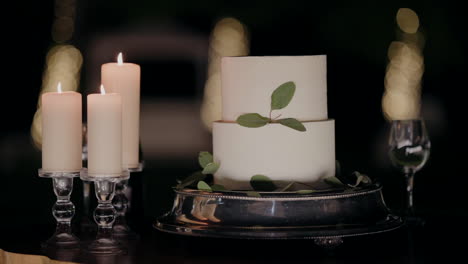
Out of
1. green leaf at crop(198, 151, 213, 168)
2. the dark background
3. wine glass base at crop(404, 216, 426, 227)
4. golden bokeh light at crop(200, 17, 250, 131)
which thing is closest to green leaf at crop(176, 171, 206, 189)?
green leaf at crop(198, 151, 213, 168)

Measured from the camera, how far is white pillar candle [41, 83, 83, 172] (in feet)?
4.79

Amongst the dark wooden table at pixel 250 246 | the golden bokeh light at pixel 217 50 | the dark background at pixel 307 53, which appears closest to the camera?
the dark wooden table at pixel 250 246

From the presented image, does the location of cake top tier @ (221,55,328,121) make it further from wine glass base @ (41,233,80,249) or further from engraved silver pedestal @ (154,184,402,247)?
wine glass base @ (41,233,80,249)

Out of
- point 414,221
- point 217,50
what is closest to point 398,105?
point 217,50

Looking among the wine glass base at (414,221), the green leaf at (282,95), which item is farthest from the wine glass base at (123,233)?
the wine glass base at (414,221)

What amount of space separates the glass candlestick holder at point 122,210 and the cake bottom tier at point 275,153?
184 millimetres

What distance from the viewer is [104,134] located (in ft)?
4.57

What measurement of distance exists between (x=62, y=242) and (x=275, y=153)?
0.39 m

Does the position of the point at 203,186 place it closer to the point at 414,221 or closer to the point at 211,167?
the point at 211,167

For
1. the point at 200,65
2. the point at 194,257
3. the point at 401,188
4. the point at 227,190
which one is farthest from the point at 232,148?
the point at 200,65

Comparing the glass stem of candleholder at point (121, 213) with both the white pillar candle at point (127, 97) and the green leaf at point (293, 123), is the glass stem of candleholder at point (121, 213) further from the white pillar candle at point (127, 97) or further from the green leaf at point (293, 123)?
the green leaf at point (293, 123)

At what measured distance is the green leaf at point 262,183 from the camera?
4.79 feet

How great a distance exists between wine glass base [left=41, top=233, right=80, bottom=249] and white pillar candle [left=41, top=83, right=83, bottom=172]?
0.11 meters

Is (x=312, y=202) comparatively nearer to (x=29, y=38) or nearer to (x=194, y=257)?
(x=194, y=257)
